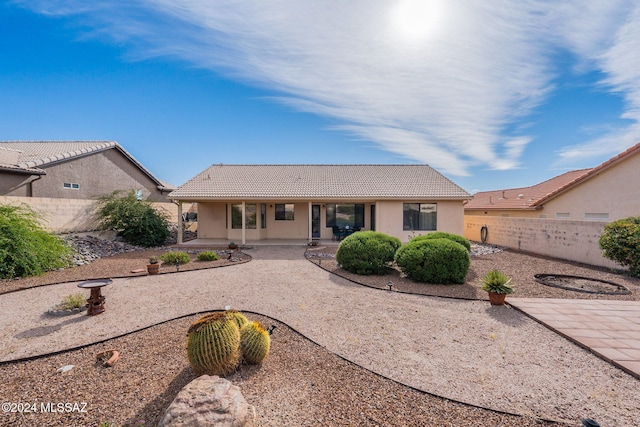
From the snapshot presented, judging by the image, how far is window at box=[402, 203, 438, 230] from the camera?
1509 cm

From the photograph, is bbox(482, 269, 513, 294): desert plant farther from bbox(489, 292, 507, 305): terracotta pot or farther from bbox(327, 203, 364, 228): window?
bbox(327, 203, 364, 228): window

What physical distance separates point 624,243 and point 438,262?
21.3ft

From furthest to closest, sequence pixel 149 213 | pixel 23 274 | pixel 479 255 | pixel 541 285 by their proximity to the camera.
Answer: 1. pixel 149 213
2. pixel 479 255
3. pixel 23 274
4. pixel 541 285

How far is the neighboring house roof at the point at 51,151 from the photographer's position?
48.0 ft

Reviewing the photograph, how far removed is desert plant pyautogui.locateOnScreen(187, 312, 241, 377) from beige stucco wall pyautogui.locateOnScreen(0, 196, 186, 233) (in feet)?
43.6

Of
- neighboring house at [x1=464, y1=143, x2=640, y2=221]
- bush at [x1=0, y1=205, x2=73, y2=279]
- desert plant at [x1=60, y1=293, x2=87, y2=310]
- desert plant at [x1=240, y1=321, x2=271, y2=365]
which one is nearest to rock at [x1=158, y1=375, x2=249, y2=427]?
desert plant at [x1=240, y1=321, x2=271, y2=365]

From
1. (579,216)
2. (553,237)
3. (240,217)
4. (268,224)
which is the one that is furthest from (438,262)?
(579,216)

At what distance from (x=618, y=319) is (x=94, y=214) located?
2054 cm

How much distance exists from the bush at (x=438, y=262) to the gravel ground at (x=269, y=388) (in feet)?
9.52

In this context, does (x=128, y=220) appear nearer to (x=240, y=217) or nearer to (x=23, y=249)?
(x=240, y=217)

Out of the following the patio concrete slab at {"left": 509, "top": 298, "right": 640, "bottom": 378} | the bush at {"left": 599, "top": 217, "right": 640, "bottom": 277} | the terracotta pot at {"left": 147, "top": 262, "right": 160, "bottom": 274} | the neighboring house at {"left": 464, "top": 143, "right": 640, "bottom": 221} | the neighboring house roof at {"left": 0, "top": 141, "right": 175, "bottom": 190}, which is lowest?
the patio concrete slab at {"left": 509, "top": 298, "right": 640, "bottom": 378}

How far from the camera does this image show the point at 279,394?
3.05 meters

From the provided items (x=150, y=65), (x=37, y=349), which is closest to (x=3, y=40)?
(x=150, y=65)

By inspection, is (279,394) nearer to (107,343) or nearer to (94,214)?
(107,343)
